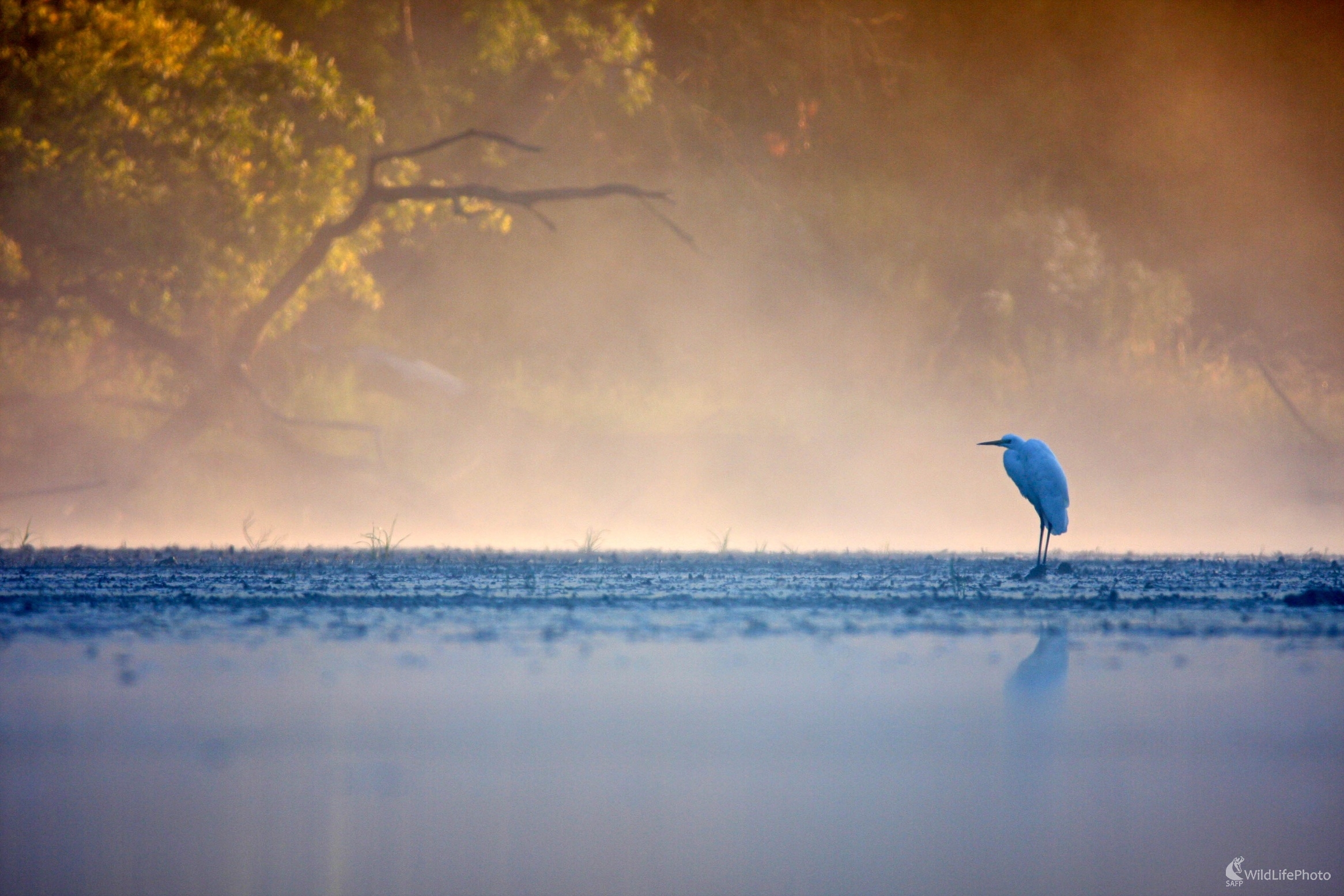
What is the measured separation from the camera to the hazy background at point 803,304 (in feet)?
39.3

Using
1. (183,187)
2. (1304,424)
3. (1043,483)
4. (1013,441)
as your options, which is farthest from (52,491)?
(1304,424)

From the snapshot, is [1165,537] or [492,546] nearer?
[492,546]

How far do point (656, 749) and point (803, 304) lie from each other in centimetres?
1218

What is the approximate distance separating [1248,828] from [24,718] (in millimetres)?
1922

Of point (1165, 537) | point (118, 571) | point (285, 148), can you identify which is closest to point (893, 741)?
point (118, 571)

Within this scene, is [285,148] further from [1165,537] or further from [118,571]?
[1165,537]

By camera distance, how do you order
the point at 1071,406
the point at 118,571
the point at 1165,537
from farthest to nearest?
the point at 1071,406 → the point at 1165,537 → the point at 118,571

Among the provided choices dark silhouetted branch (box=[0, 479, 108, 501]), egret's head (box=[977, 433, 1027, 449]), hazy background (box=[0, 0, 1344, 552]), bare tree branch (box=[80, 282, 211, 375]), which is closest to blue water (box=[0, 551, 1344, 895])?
egret's head (box=[977, 433, 1027, 449])

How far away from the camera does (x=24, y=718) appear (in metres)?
2.10

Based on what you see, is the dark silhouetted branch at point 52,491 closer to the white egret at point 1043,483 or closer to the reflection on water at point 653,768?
the white egret at point 1043,483

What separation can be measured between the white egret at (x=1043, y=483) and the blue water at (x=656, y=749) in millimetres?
1905

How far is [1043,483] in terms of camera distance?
565cm

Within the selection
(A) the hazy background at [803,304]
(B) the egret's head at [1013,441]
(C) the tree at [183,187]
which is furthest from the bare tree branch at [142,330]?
(B) the egret's head at [1013,441]

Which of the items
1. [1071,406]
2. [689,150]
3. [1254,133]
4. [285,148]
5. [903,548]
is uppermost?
[1254,133]
